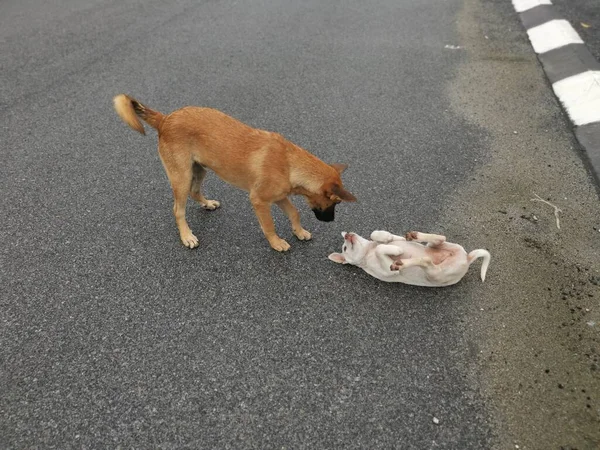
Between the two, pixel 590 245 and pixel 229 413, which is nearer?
pixel 229 413

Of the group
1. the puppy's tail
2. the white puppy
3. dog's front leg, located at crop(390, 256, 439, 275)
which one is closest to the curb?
the white puppy

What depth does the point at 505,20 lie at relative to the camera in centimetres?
632

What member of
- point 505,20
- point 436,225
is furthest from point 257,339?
point 505,20

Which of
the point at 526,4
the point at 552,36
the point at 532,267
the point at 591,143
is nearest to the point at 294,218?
the point at 532,267

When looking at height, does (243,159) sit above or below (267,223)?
above

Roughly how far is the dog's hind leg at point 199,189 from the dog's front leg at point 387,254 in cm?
146

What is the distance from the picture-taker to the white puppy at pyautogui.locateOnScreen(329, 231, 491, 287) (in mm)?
2666

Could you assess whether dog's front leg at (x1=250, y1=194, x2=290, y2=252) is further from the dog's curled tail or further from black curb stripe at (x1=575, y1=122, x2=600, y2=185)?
black curb stripe at (x1=575, y1=122, x2=600, y2=185)

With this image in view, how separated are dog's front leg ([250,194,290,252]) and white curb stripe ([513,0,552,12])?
613 centimetres

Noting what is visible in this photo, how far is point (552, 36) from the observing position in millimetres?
5555

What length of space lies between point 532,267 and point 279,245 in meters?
1.78

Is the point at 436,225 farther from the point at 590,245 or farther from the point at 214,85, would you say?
the point at 214,85

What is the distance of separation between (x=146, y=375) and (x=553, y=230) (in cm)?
300

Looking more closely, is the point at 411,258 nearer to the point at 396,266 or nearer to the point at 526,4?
the point at 396,266
